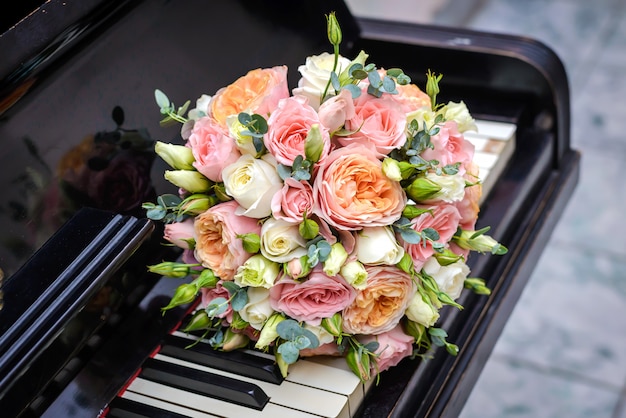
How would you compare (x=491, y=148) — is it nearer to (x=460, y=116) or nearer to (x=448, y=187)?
(x=460, y=116)

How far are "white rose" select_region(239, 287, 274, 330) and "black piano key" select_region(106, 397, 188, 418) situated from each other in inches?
6.2

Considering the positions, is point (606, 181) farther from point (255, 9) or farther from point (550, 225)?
point (255, 9)

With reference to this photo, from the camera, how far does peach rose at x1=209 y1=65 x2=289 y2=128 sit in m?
1.13

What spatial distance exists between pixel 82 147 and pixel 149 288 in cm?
26

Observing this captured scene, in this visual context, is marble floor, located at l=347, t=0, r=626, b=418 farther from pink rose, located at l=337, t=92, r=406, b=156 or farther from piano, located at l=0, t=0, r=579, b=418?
pink rose, located at l=337, t=92, r=406, b=156

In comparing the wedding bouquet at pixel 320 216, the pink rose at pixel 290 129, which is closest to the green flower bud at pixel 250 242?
the wedding bouquet at pixel 320 216

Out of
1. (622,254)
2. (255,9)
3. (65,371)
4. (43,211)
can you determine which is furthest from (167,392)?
(622,254)

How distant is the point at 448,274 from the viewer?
3.78 ft

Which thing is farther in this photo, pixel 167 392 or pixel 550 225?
pixel 550 225

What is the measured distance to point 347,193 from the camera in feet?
3.47

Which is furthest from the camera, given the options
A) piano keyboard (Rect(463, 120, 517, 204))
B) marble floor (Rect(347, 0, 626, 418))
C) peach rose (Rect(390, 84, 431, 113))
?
marble floor (Rect(347, 0, 626, 418))

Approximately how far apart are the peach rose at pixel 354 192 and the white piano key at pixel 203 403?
265 mm

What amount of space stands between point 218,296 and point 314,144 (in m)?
0.27

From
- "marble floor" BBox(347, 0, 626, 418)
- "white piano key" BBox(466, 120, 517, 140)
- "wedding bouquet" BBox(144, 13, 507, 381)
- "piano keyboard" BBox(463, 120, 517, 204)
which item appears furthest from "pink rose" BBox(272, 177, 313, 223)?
"marble floor" BBox(347, 0, 626, 418)
